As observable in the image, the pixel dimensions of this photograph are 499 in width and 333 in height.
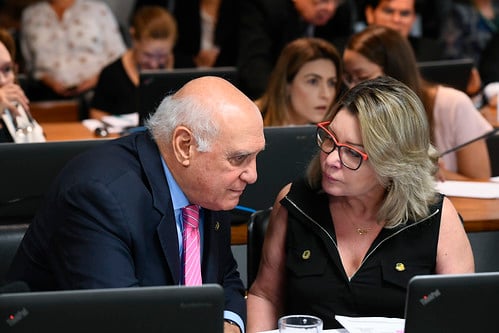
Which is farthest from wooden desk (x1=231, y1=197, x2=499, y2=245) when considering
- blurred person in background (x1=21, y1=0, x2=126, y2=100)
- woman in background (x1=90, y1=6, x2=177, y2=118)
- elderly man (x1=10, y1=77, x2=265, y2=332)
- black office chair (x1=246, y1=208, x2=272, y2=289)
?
blurred person in background (x1=21, y1=0, x2=126, y2=100)

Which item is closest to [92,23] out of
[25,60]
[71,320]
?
[25,60]

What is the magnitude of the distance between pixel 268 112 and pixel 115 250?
89.2 inches

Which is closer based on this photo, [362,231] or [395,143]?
[395,143]

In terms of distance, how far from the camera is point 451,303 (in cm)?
206

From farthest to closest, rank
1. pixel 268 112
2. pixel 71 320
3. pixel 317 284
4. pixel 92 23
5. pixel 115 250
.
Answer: pixel 92 23 → pixel 268 112 → pixel 317 284 → pixel 115 250 → pixel 71 320

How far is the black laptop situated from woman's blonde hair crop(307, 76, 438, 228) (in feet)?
3.08

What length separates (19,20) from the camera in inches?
278

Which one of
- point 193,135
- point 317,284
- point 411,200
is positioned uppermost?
point 193,135

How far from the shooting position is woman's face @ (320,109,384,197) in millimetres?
2713

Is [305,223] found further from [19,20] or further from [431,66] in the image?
[19,20]

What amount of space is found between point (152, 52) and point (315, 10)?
1.09m

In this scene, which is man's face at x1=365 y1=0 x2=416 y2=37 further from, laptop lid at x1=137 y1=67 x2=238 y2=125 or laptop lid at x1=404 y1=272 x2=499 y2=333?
laptop lid at x1=404 y1=272 x2=499 y2=333

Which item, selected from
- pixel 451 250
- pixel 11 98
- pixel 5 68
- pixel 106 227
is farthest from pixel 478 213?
pixel 5 68

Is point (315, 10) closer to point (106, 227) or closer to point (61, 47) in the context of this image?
point (61, 47)
